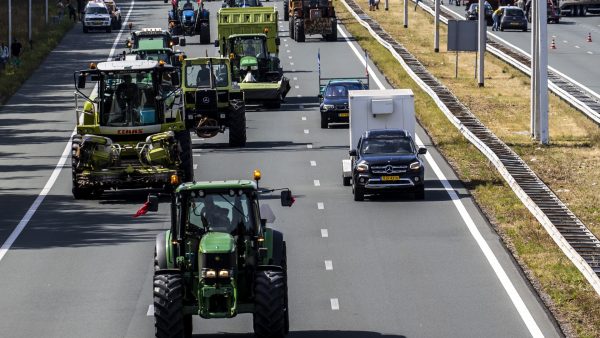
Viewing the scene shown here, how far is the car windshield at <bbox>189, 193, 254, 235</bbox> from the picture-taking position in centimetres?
2320

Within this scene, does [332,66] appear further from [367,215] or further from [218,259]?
[218,259]

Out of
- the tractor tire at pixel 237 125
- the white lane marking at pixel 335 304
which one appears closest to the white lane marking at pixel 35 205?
the tractor tire at pixel 237 125

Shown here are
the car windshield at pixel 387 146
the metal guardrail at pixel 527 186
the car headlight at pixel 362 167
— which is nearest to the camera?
the metal guardrail at pixel 527 186

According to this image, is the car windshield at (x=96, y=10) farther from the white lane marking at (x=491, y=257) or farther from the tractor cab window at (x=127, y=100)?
the tractor cab window at (x=127, y=100)

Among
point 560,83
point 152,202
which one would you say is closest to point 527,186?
point 152,202

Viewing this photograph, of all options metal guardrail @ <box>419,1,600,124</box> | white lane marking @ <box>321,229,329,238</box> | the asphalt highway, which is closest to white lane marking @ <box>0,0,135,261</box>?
the asphalt highway

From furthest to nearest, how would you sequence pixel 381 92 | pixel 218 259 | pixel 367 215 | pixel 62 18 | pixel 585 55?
pixel 62 18 → pixel 585 55 → pixel 381 92 → pixel 367 215 → pixel 218 259

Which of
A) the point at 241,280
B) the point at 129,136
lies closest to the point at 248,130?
the point at 129,136

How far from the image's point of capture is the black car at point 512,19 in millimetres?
100688

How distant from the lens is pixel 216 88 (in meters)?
52.8

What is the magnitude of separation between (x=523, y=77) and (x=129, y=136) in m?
37.0

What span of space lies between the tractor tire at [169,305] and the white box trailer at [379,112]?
892 inches

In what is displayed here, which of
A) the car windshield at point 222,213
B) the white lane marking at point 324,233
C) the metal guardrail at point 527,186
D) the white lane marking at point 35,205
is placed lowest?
the white lane marking at point 35,205

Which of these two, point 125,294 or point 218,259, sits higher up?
point 218,259
